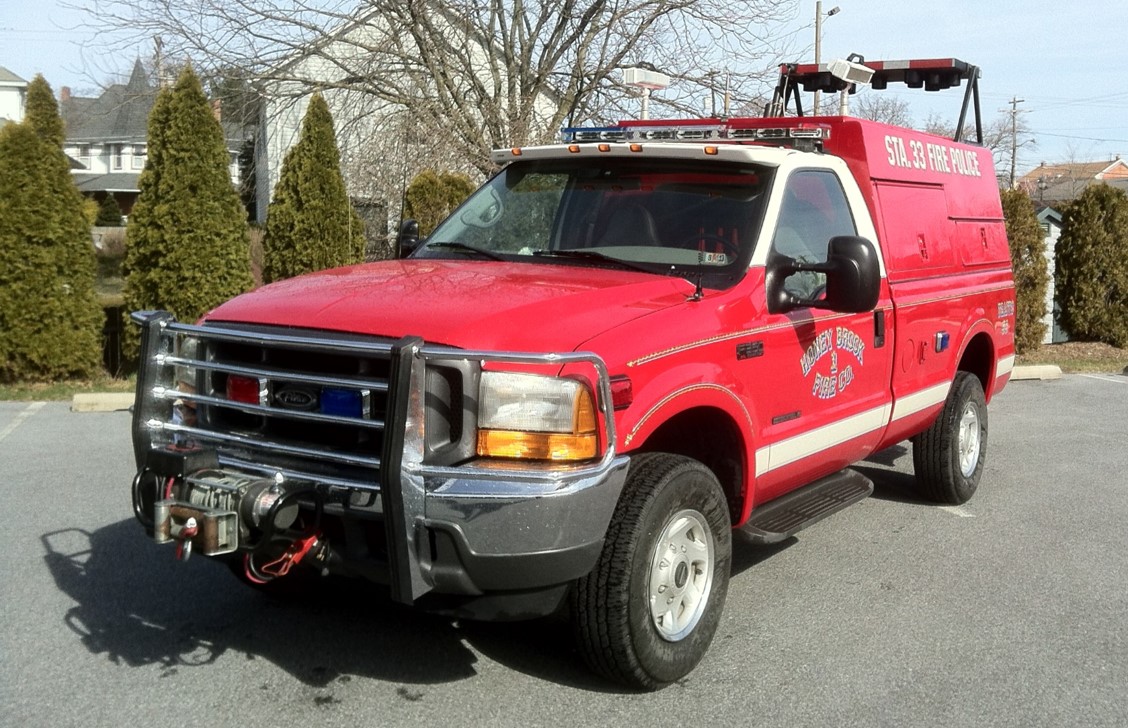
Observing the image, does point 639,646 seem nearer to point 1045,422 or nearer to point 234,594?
point 234,594

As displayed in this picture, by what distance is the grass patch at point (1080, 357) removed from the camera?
1498cm

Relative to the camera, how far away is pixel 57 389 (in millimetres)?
11328

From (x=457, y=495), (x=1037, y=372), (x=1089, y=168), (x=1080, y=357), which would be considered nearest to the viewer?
(x=457, y=495)

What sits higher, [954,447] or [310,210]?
[310,210]

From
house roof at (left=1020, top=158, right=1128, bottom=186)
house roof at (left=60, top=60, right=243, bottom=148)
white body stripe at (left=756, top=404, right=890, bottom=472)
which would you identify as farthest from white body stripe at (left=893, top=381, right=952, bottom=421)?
house roof at (left=1020, top=158, right=1128, bottom=186)

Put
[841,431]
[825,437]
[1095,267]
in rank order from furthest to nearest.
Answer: [1095,267]
[841,431]
[825,437]

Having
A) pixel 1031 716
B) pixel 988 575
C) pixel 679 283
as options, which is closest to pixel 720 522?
pixel 679 283

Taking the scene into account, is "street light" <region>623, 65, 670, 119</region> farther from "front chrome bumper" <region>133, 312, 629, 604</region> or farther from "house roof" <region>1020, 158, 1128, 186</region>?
"house roof" <region>1020, 158, 1128, 186</region>

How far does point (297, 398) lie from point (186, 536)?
2.04 feet

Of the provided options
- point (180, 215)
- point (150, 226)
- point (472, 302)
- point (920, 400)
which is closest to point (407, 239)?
point (472, 302)

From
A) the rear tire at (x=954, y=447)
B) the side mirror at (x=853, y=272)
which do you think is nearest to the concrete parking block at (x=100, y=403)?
the rear tire at (x=954, y=447)

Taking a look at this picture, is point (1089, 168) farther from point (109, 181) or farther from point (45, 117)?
point (45, 117)

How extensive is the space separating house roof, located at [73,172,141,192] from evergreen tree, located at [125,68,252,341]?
43.2 metres

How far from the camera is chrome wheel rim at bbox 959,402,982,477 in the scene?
716 centimetres
